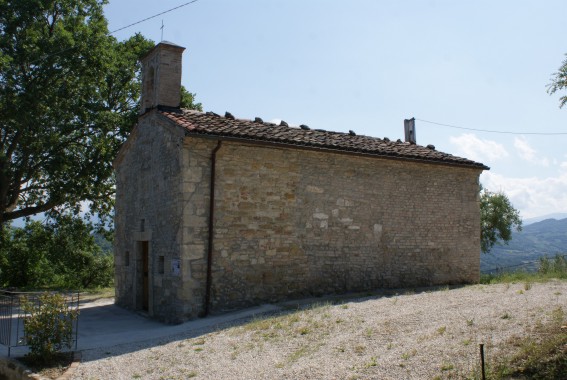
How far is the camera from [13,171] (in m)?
18.7

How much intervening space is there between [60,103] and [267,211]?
32.9 ft

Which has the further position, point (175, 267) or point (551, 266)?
A: point (551, 266)

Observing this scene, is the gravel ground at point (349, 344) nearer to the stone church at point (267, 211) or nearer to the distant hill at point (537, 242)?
the stone church at point (267, 211)

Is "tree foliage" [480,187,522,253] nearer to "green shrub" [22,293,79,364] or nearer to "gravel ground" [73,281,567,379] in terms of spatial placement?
"gravel ground" [73,281,567,379]

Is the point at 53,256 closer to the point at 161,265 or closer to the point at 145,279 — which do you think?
the point at 145,279

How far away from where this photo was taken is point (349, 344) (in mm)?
7789

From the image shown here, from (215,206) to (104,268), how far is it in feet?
78.2

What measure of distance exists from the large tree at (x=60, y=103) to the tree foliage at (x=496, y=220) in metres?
23.7

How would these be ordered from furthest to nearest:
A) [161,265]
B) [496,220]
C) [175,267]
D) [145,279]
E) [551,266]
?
[496,220], [551,266], [145,279], [161,265], [175,267]

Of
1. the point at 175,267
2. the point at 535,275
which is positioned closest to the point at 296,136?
the point at 175,267

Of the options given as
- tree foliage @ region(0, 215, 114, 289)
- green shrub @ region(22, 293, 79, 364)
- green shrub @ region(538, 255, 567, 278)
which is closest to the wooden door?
green shrub @ region(22, 293, 79, 364)

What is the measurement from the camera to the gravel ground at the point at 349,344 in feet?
21.5

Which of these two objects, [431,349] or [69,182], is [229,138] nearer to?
[431,349]

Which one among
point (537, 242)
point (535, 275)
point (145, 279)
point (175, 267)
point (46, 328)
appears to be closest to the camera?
point (46, 328)
